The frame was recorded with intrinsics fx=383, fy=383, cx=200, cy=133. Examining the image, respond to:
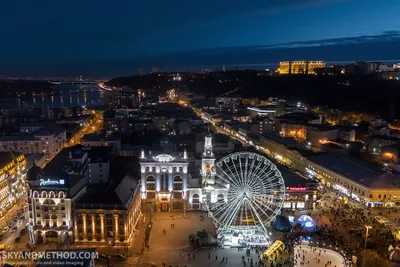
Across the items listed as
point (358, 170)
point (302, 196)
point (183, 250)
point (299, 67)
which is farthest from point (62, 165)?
point (299, 67)

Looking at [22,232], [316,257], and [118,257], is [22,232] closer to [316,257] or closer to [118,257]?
[118,257]

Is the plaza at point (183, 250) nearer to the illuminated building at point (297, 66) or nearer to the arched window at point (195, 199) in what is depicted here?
the arched window at point (195, 199)

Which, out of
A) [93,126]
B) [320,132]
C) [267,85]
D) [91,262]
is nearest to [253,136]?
[320,132]

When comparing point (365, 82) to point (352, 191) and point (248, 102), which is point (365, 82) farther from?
point (352, 191)

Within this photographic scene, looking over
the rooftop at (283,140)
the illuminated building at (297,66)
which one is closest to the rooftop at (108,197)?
the rooftop at (283,140)

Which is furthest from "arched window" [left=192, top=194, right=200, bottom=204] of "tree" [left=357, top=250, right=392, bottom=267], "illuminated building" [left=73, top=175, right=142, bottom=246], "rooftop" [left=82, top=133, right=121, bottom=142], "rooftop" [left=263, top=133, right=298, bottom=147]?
"rooftop" [left=82, top=133, right=121, bottom=142]

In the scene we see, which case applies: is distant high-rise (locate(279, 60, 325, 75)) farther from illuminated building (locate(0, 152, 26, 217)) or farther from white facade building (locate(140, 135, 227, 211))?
illuminated building (locate(0, 152, 26, 217))
